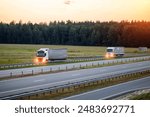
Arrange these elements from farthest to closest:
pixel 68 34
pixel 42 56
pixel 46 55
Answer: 1. pixel 68 34
2. pixel 42 56
3. pixel 46 55

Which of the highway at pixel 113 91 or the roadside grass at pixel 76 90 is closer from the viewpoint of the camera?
the roadside grass at pixel 76 90

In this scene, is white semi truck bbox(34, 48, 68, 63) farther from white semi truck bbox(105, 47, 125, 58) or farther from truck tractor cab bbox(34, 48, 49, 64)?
white semi truck bbox(105, 47, 125, 58)

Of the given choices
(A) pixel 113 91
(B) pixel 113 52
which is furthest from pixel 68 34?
(A) pixel 113 91

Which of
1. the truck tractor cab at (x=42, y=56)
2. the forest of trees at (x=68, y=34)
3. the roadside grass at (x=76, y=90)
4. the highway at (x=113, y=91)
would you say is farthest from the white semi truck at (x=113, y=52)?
the highway at (x=113, y=91)

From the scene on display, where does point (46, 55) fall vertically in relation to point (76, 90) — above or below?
above

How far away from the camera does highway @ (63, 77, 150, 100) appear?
26922 mm

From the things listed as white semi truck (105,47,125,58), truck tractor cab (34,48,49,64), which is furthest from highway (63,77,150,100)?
white semi truck (105,47,125,58)

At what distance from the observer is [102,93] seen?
2911 centimetres

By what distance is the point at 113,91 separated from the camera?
30.5 m

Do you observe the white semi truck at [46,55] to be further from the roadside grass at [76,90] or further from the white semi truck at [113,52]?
the roadside grass at [76,90]

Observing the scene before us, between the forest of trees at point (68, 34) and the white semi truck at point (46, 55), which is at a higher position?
the forest of trees at point (68, 34)

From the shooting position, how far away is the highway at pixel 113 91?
1060 inches

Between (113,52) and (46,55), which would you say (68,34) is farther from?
(46,55)

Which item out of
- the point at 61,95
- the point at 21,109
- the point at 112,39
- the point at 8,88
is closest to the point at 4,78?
the point at 8,88
